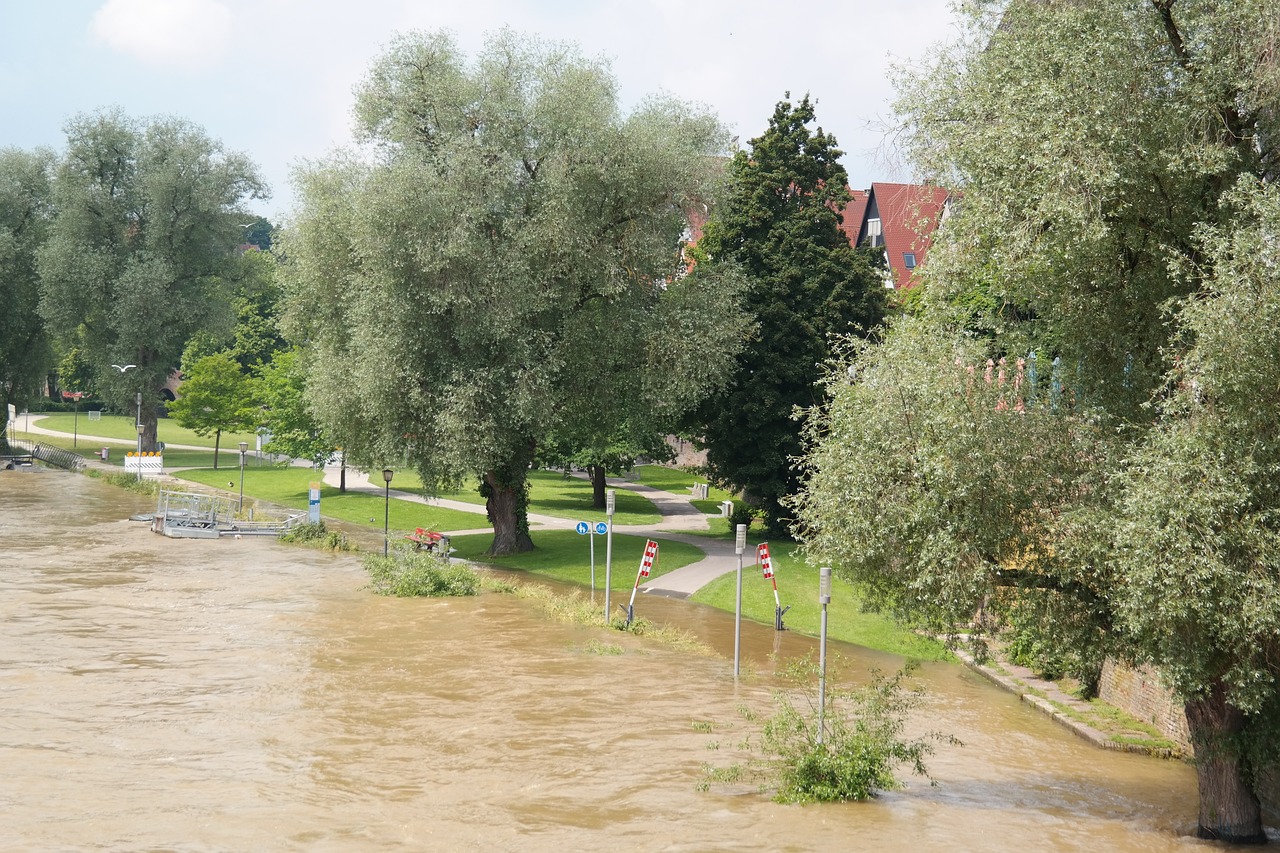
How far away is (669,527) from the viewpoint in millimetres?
45469

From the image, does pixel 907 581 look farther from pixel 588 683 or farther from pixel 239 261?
pixel 239 261

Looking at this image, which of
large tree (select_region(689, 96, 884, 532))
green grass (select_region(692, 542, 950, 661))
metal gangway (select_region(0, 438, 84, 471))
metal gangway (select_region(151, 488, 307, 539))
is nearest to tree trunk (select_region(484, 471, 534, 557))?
large tree (select_region(689, 96, 884, 532))

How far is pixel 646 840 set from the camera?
515 inches

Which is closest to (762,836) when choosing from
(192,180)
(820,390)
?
(820,390)

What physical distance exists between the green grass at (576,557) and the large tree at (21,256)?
36582mm

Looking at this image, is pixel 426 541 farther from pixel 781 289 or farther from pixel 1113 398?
pixel 1113 398

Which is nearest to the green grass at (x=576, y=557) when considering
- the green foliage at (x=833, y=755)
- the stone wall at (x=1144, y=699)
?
the stone wall at (x=1144, y=699)

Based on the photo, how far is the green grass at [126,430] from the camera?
271 feet

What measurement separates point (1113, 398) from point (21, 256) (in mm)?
63230

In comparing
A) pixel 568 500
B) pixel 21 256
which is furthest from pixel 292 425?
pixel 21 256

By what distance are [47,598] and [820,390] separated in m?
22.6

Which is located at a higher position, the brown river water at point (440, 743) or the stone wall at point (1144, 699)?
the stone wall at point (1144, 699)

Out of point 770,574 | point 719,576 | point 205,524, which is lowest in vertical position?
point 719,576

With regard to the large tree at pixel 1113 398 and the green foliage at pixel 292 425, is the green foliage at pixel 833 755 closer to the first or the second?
the large tree at pixel 1113 398
